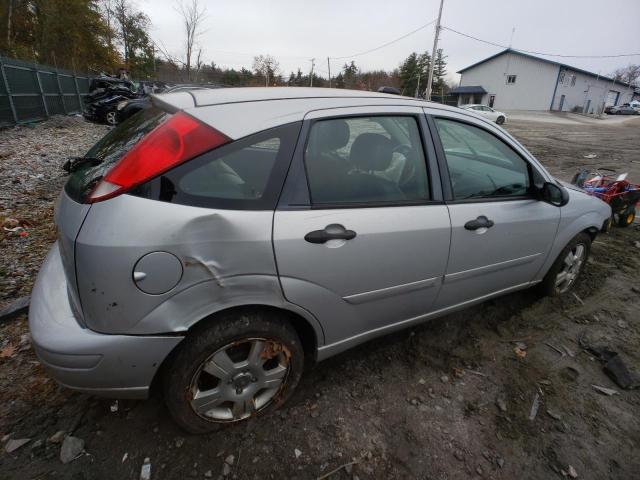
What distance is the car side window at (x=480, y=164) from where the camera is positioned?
7.48ft

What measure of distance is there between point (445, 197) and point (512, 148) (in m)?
0.84

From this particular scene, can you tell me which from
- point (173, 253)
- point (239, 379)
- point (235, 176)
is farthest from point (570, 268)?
point (173, 253)

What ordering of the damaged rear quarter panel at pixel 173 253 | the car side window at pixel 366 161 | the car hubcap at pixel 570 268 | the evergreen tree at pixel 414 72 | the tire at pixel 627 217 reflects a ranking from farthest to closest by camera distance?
the evergreen tree at pixel 414 72, the tire at pixel 627 217, the car hubcap at pixel 570 268, the car side window at pixel 366 161, the damaged rear quarter panel at pixel 173 253

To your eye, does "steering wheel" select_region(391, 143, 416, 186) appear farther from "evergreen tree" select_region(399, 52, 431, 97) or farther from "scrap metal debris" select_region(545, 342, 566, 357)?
"evergreen tree" select_region(399, 52, 431, 97)

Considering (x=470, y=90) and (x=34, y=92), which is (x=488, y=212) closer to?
(x=34, y=92)

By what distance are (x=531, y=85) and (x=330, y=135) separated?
5551 centimetres

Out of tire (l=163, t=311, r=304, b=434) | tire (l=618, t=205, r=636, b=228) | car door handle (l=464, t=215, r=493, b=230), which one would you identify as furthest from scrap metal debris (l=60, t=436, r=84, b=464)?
tire (l=618, t=205, r=636, b=228)

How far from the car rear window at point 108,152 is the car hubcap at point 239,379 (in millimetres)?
943

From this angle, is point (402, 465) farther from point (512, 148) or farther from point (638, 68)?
point (638, 68)

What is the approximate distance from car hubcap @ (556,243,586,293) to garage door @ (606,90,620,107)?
70528 millimetres

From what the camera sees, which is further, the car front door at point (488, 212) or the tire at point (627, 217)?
the tire at point (627, 217)

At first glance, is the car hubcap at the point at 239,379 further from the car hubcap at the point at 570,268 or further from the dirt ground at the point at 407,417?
the car hubcap at the point at 570,268

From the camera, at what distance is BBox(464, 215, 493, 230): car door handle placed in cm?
219

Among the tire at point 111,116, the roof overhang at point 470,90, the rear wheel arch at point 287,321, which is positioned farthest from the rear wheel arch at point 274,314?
the roof overhang at point 470,90
